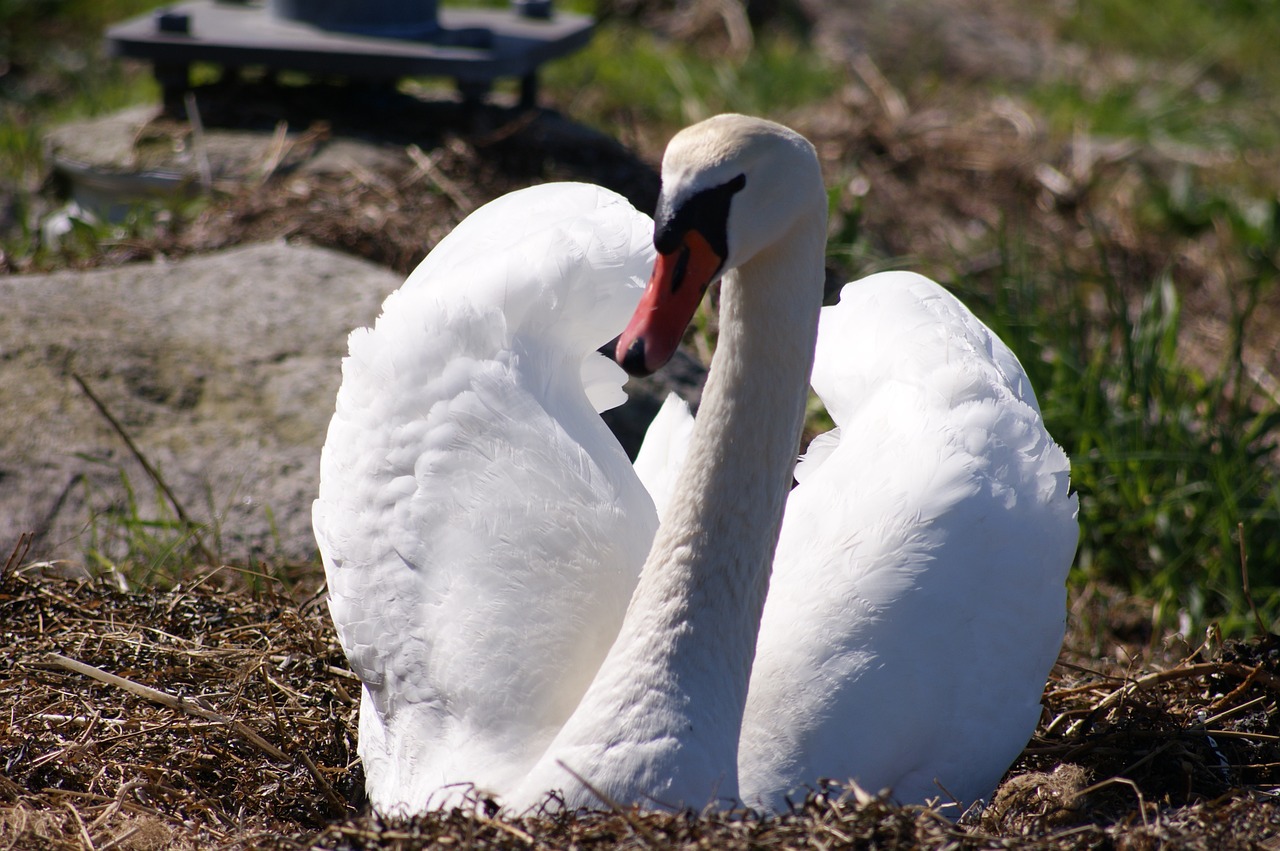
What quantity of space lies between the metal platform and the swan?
2.29 metres

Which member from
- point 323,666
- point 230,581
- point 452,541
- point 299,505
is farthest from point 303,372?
point 452,541

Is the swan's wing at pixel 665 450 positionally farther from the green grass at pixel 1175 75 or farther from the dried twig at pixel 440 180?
the green grass at pixel 1175 75

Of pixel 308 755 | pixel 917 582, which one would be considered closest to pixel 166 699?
pixel 308 755

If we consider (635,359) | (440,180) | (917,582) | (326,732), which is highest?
(635,359)

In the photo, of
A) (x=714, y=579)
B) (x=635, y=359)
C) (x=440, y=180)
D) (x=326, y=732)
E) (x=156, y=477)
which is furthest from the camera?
(x=440, y=180)

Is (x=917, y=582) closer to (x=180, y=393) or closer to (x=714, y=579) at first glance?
(x=714, y=579)

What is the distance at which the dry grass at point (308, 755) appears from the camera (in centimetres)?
213

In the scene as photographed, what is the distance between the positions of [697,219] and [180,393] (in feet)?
8.24

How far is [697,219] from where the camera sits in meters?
2.00

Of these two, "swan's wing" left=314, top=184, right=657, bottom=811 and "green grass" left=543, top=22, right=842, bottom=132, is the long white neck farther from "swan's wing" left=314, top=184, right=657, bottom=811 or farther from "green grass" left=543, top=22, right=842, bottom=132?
"green grass" left=543, top=22, right=842, bottom=132

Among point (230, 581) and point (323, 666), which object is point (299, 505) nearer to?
point (230, 581)

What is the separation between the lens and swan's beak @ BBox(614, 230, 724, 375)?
6.56ft

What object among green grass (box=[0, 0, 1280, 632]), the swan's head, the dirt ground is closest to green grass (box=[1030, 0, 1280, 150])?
green grass (box=[0, 0, 1280, 632])

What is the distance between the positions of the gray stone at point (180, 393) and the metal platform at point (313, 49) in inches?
41.5
